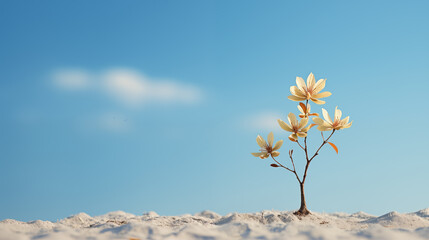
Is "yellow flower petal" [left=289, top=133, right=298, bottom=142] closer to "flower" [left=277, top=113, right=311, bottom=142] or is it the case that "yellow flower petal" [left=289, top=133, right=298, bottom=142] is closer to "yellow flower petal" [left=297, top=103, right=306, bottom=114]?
"flower" [left=277, top=113, right=311, bottom=142]

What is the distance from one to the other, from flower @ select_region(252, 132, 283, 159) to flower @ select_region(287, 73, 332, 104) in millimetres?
493

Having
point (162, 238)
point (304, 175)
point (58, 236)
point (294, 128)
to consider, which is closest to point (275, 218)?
point (304, 175)

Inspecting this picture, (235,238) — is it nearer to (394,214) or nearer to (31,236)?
(31,236)

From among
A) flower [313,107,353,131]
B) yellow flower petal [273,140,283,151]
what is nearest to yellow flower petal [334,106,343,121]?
flower [313,107,353,131]

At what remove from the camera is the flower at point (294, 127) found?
13.3 ft

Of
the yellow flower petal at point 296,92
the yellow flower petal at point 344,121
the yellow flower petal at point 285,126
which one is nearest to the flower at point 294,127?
the yellow flower petal at point 285,126

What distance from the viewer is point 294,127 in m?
4.07

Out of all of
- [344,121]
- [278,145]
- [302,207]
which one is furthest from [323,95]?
[302,207]

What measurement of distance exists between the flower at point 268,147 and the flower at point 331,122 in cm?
46

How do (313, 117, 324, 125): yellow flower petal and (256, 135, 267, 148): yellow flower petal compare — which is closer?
(313, 117, 324, 125): yellow flower petal

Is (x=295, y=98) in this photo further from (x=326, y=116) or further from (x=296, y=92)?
(x=326, y=116)

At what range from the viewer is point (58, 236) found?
255 cm

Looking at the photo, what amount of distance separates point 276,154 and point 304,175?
1.34 feet

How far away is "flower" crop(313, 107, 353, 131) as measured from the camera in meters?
3.98
